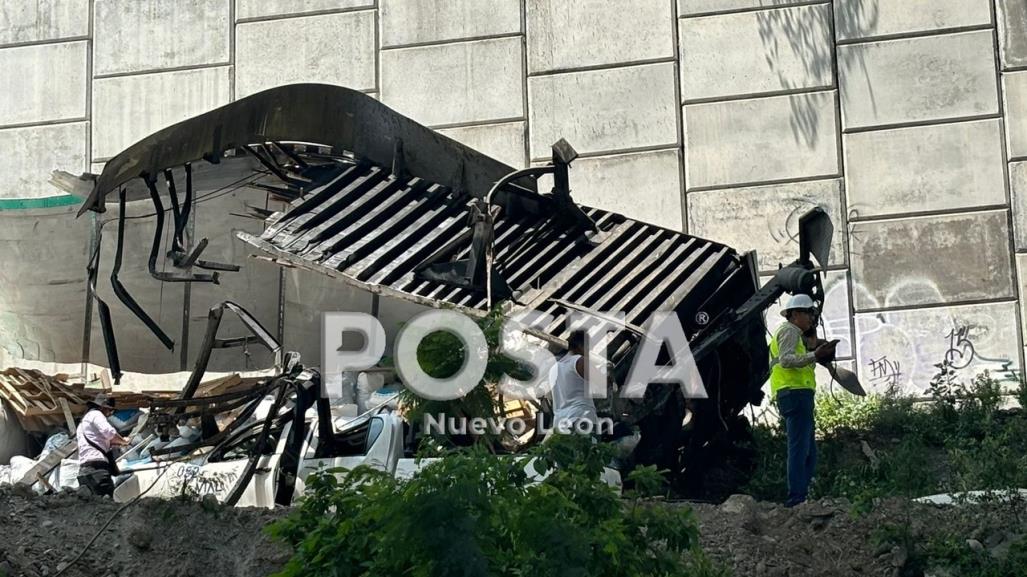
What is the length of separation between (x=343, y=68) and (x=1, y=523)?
878cm

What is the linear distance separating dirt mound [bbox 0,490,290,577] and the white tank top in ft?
6.62

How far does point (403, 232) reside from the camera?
10234 mm

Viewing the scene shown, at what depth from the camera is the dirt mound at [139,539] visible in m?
6.97

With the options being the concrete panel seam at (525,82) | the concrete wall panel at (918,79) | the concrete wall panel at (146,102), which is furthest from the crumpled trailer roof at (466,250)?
the concrete wall panel at (146,102)

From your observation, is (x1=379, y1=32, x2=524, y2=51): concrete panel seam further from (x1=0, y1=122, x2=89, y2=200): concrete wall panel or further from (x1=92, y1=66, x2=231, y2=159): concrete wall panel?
(x1=0, y1=122, x2=89, y2=200): concrete wall panel

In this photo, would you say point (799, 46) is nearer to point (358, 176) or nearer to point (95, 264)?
point (358, 176)

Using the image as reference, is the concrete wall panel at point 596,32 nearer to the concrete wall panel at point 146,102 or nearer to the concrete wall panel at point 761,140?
the concrete wall panel at point 761,140

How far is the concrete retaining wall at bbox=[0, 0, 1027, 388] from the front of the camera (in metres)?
13.6

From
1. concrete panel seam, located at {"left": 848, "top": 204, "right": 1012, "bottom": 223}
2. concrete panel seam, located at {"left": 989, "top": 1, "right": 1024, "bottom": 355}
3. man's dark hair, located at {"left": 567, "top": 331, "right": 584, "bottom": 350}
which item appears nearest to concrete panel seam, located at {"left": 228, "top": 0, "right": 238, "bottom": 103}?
concrete panel seam, located at {"left": 848, "top": 204, "right": 1012, "bottom": 223}

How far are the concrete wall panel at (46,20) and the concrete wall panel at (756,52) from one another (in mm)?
6836

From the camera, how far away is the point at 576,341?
29.4 feet

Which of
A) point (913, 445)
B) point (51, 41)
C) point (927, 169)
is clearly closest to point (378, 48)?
point (51, 41)

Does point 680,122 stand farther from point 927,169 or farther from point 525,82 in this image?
point 927,169

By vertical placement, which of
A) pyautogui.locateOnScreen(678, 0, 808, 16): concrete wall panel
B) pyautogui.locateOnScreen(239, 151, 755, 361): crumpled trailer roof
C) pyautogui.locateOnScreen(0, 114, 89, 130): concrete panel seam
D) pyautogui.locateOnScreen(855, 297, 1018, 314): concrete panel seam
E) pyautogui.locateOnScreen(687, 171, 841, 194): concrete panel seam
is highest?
pyautogui.locateOnScreen(678, 0, 808, 16): concrete wall panel
